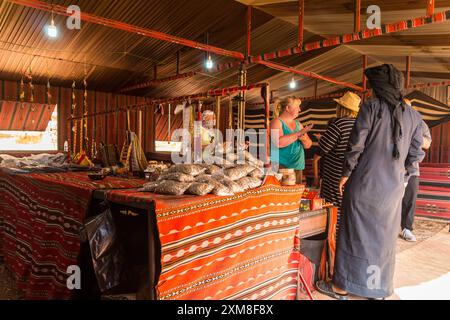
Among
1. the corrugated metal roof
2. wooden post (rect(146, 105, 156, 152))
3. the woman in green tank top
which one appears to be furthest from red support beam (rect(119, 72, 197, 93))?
the woman in green tank top

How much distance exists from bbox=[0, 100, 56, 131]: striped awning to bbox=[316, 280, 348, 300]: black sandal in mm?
7433

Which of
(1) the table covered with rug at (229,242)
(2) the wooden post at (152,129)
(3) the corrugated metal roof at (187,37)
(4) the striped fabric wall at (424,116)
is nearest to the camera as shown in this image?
(1) the table covered with rug at (229,242)

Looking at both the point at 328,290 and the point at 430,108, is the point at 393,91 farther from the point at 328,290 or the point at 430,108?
the point at 430,108

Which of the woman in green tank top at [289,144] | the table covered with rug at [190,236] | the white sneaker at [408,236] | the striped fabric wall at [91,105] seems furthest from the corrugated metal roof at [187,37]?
the table covered with rug at [190,236]

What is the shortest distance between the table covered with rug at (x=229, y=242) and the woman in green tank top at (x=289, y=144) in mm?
522

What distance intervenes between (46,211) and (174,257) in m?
1.63

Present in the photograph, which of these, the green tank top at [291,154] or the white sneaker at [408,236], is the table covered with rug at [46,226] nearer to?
the green tank top at [291,154]

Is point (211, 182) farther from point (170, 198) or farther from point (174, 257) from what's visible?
point (174, 257)

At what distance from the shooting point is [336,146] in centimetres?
323

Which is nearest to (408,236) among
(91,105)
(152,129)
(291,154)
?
(291,154)

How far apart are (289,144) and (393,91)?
94 centimetres

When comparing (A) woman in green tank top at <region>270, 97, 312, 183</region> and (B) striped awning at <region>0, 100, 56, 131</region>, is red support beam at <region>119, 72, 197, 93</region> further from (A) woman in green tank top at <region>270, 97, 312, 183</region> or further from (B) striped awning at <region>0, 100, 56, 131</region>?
(A) woman in green tank top at <region>270, 97, 312, 183</region>

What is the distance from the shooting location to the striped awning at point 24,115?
7.97m

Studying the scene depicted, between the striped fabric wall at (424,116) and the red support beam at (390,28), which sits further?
the striped fabric wall at (424,116)
